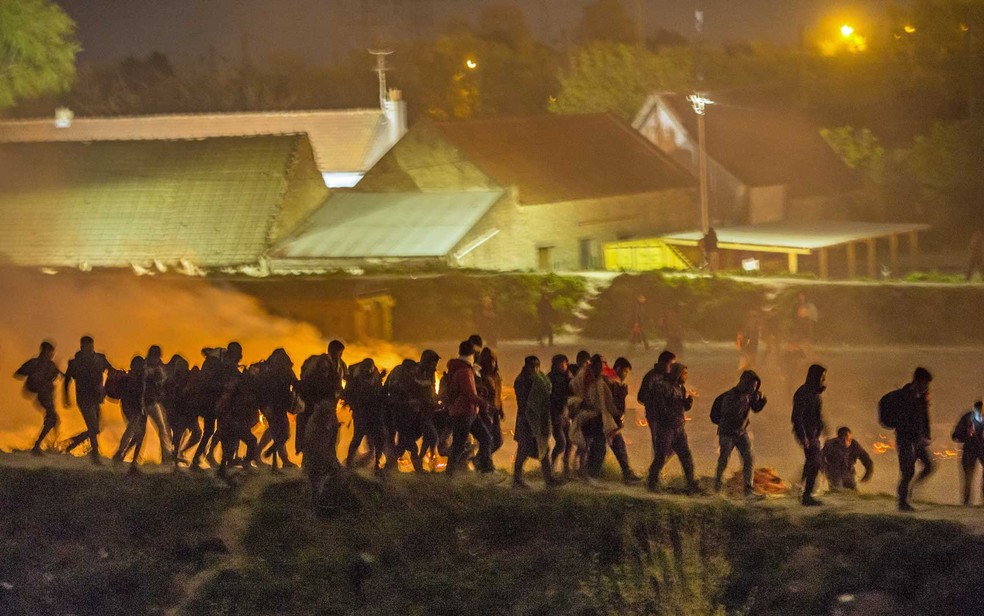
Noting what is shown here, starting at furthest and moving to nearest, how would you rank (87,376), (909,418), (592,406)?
(87,376) → (592,406) → (909,418)

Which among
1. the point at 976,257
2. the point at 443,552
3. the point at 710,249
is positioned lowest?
the point at 443,552

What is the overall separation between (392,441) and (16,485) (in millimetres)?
4874

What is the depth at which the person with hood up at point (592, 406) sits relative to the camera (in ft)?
44.7

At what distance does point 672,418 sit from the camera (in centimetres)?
1330

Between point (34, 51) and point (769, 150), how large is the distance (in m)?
32.5

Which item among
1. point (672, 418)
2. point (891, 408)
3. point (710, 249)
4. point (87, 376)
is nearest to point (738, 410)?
point (672, 418)

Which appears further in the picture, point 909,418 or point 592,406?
point 592,406

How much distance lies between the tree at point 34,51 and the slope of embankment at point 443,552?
47324mm

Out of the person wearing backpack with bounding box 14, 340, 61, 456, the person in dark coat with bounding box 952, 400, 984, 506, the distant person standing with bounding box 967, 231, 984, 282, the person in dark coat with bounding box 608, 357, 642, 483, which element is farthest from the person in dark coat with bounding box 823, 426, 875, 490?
the distant person standing with bounding box 967, 231, 984, 282

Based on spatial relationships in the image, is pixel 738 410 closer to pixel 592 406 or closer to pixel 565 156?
pixel 592 406

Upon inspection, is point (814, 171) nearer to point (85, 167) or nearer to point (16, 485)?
point (85, 167)

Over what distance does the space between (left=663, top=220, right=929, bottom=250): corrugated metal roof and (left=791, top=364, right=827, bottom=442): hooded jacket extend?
2405 centimetres

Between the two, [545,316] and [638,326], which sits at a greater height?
[545,316]

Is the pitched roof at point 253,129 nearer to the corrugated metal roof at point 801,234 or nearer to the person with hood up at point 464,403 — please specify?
the corrugated metal roof at point 801,234
